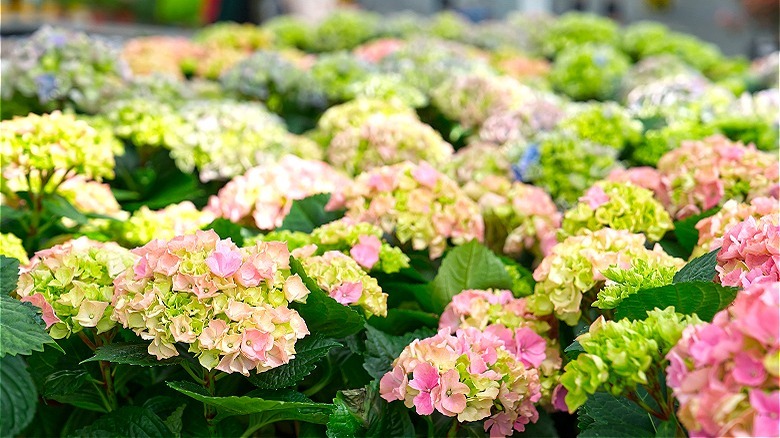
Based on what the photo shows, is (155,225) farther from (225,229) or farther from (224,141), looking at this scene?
(224,141)

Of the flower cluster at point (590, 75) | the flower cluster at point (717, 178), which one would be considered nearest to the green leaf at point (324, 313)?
the flower cluster at point (717, 178)

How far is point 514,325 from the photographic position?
1.08 meters

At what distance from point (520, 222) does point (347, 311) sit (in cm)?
62

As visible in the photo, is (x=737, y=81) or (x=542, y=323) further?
(x=737, y=81)

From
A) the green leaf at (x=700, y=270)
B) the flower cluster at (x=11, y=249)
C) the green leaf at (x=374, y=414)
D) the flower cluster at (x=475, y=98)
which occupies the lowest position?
the flower cluster at (x=475, y=98)

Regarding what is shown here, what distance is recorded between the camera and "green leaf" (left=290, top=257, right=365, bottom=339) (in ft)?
3.07

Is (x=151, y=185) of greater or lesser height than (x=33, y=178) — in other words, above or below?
below

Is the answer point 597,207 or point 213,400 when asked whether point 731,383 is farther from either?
point 597,207

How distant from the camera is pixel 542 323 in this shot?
1095 mm

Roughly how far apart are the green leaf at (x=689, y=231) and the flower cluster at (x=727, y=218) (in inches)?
3.4

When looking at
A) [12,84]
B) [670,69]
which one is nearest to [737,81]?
[670,69]

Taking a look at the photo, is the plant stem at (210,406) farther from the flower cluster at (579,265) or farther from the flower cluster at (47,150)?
the flower cluster at (47,150)

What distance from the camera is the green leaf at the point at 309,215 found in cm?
139

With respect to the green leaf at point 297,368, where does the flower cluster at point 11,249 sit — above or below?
below
